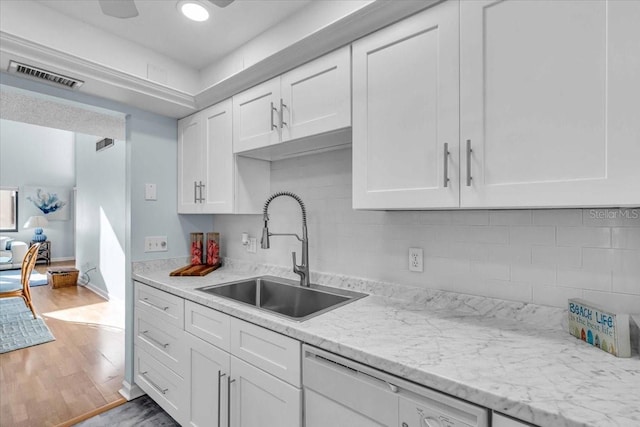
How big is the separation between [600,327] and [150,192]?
2.67 meters

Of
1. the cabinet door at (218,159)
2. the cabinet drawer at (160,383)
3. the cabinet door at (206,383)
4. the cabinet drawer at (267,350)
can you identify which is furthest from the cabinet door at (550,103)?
the cabinet drawer at (160,383)

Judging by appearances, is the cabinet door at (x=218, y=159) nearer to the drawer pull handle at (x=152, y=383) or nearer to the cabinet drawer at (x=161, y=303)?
the cabinet drawer at (x=161, y=303)

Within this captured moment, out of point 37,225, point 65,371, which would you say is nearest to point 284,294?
point 65,371

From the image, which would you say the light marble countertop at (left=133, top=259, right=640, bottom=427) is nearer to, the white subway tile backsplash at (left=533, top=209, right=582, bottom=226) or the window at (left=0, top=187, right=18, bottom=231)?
the white subway tile backsplash at (left=533, top=209, right=582, bottom=226)

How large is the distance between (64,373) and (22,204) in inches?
307

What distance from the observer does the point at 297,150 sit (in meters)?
2.07

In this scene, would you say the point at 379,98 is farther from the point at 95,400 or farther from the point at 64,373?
the point at 64,373

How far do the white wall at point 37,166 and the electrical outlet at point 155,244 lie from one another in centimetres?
824

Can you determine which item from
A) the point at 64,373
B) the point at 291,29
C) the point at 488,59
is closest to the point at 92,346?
the point at 64,373

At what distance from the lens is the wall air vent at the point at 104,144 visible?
16.7 ft

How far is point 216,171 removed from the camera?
2.32m

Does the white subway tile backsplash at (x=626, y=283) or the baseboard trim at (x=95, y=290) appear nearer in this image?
the white subway tile backsplash at (x=626, y=283)

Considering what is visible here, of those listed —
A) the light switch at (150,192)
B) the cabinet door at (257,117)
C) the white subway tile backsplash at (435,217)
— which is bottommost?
the white subway tile backsplash at (435,217)

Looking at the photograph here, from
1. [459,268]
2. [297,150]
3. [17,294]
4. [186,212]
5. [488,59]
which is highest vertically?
[488,59]
